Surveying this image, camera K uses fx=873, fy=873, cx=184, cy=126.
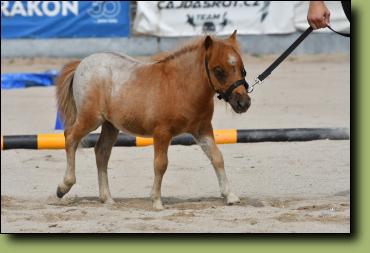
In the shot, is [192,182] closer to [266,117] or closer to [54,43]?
[266,117]

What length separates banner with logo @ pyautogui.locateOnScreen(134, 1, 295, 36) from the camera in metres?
20.0

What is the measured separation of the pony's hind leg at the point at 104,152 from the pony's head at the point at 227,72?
3.91 feet

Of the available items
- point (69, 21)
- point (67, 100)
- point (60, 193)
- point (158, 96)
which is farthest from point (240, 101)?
point (69, 21)

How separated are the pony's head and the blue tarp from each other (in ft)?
32.8

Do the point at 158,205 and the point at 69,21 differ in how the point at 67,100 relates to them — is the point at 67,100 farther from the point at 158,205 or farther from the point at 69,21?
the point at 69,21

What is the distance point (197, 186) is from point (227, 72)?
67.7 inches

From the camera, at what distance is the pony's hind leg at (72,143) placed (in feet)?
23.9

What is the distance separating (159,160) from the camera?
700 cm

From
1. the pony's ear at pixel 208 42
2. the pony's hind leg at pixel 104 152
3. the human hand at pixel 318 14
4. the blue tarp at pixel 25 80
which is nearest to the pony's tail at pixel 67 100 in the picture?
the pony's hind leg at pixel 104 152

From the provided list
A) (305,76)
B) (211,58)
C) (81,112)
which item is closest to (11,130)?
(81,112)

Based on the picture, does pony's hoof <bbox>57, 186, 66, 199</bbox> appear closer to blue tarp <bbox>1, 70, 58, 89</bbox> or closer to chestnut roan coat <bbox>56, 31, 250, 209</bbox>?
chestnut roan coat <bbox>56, 31, 250, 209</bbox>

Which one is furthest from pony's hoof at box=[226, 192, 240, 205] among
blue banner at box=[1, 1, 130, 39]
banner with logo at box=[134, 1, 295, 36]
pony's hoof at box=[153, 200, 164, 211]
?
blue banner at box=[1, 1, 130, 39]

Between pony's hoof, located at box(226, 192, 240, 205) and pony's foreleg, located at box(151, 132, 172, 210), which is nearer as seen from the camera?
pony's foreleg, located at box(151, 132, 172, 210)

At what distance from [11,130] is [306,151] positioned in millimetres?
3975
